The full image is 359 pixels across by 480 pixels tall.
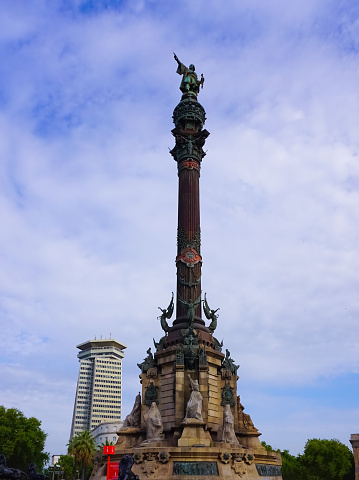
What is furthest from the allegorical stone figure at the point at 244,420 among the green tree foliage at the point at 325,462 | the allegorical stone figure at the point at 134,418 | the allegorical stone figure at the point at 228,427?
the green tree foliage at the point at 325,462

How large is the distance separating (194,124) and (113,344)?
6859 inches

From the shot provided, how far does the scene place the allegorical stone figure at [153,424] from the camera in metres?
26.4

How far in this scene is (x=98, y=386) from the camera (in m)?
190

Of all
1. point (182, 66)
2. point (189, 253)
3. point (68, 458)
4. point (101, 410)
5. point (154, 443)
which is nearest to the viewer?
point (154, 443)

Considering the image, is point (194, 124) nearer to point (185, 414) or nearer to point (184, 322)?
point (184, 322)

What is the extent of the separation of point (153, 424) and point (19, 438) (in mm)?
33458

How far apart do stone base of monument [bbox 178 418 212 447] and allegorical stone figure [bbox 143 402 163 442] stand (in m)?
1.91

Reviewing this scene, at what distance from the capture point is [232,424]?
88.4ft

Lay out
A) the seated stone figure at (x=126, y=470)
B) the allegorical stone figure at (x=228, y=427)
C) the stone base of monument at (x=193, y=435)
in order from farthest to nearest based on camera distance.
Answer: the allegorical stone figure at (x=228, y=427)
the stone base of monument at (x=193, y=435)
the seated stone figure at (x=126, y=470)

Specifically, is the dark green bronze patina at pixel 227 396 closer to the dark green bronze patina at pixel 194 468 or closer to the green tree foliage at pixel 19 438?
the dark green bronze patina at pixel 194 468

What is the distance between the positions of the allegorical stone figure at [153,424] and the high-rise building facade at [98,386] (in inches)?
6631

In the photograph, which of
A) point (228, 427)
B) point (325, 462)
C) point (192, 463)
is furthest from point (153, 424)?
point (325, 462)

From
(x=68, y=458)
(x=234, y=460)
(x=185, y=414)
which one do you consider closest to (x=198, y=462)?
(x=234, y=460)

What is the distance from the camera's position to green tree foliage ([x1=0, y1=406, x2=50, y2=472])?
52.3m
